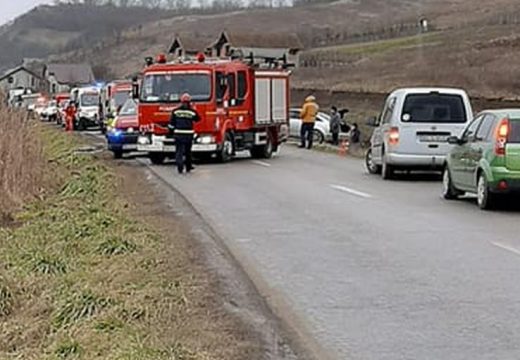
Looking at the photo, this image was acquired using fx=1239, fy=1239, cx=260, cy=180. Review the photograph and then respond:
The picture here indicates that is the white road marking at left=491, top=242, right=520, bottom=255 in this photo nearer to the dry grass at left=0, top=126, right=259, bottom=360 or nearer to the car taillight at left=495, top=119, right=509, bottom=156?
the dry grass at left=0, top=126, right=259, bottom=360

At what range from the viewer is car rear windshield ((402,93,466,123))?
25297mm

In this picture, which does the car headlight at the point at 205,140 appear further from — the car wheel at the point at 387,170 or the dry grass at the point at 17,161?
the car wheel at the point at 387,170

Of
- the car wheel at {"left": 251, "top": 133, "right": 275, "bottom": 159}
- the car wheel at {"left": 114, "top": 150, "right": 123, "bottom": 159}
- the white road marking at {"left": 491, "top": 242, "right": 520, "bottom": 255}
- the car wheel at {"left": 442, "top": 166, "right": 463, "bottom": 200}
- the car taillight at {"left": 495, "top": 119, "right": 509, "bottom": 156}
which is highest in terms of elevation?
the car taillight at {"left": 495, "top": 119, "right": 509, "bottom": 156}

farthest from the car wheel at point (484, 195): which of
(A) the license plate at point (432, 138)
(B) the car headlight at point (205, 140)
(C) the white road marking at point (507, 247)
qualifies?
(B) the car headlight at point (205, 140)

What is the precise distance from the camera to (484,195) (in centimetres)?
1838

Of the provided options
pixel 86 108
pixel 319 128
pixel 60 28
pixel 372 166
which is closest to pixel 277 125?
pixel 372 166

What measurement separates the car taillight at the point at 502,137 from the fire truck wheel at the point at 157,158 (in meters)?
15.7

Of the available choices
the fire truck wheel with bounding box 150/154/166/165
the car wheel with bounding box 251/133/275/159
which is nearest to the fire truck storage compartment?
the car wheel with bounding box 251/133/275/159

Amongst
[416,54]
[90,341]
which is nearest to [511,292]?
[90,341]

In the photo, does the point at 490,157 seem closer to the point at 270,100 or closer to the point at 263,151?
the point at 270,100

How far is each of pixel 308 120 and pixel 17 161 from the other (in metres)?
20.7

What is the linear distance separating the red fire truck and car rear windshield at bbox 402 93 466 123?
759cm

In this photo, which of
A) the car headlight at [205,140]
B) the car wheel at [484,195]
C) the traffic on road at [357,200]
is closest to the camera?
the traffic on road at [357,200]

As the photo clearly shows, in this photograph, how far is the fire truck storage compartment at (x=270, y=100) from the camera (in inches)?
1339
